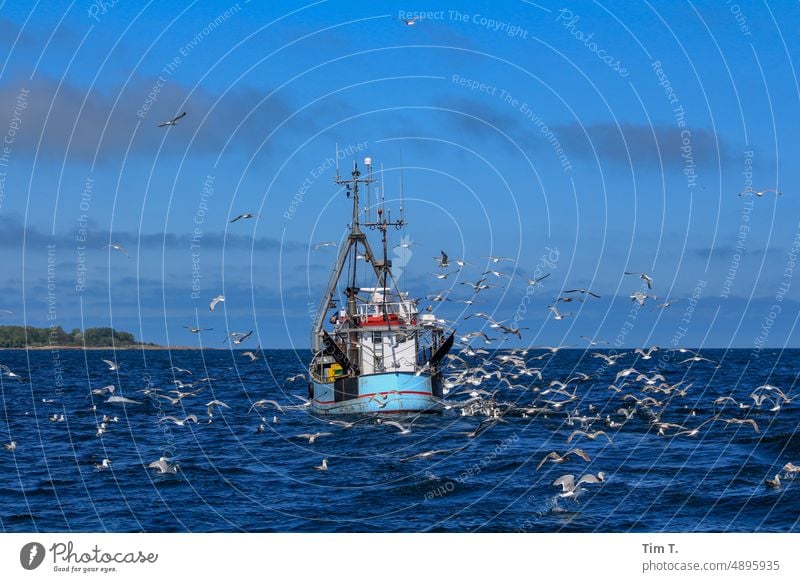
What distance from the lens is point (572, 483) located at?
1435 inches

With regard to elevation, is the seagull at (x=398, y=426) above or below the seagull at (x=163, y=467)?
above

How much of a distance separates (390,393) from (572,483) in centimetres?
2669

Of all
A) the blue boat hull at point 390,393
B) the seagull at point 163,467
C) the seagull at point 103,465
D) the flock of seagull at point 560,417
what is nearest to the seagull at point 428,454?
the flock of seagull at point 560,417

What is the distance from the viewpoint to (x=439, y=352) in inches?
2594

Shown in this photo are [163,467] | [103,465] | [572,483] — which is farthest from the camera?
[103,465]

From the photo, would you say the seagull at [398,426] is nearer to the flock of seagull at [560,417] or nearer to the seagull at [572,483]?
the flock of seagull at [560,417]

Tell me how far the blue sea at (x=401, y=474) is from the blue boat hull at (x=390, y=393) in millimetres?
1002

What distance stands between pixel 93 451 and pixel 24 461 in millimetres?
4562

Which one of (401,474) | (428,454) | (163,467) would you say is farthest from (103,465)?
(428,454)

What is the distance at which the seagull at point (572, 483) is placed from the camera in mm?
36375

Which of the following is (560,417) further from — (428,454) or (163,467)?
(163,467)

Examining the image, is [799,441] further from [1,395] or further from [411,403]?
[1,395]

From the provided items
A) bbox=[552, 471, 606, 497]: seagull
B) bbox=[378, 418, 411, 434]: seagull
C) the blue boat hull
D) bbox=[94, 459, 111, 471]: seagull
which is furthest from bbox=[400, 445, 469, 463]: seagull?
bbox=[94, 459, 111, 471]: seagull
